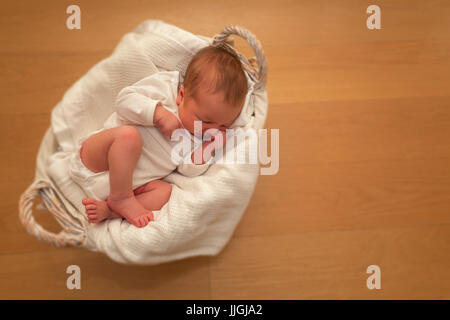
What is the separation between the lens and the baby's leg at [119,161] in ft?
2.74

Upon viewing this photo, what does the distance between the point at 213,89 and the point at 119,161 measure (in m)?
0.27

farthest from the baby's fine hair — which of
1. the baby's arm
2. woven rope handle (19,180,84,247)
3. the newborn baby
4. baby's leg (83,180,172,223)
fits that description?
woven rope handle (19,180,84,247)

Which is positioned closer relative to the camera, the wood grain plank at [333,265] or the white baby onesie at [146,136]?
the white baby onesie at [146,136]

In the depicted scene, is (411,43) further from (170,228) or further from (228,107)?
(170,228)

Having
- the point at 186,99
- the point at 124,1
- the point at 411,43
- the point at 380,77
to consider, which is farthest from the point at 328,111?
the point at 124,1

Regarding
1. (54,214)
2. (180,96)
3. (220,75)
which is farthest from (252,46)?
(54,214)

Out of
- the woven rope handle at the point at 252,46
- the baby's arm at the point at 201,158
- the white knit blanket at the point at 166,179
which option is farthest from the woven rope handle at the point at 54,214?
the woven rope handle at the point at 252,46

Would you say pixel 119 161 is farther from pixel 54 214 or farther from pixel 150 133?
pixel 54 214

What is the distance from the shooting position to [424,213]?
1108mm

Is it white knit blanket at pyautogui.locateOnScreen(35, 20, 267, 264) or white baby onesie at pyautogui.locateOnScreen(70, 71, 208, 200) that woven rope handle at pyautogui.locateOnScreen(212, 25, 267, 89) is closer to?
white knit blanket at pyautogui.locateOnScreen(35, 20, 267, 264)

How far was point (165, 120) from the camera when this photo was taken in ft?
2.80

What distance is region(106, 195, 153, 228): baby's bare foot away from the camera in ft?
2.83

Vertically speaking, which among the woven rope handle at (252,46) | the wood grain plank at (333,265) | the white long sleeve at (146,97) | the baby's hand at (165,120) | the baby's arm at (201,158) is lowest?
the wood grain plank at (333,265)

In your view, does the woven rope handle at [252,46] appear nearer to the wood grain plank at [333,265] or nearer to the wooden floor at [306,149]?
the wooden floor at [306,149]
